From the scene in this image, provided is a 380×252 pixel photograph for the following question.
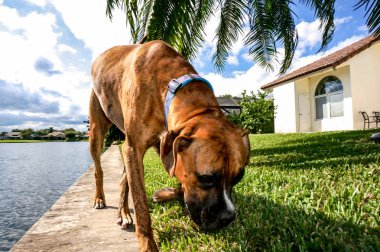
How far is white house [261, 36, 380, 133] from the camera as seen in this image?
664 inches

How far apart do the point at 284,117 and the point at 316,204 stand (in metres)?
20.0

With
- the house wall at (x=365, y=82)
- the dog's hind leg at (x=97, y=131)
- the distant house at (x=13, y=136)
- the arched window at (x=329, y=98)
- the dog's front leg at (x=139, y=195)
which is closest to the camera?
the dog's front leg at (x=139, y=195)

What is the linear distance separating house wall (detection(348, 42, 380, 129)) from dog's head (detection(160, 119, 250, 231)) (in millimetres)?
17101

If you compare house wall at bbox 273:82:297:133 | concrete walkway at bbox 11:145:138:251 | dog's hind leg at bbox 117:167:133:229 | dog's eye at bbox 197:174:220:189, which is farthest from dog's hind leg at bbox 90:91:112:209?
house wall at bbox 273:82:297:133

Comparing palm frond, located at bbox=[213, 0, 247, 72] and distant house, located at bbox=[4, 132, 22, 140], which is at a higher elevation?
palm frond, located at bbox=[213, 0, 247, 72]

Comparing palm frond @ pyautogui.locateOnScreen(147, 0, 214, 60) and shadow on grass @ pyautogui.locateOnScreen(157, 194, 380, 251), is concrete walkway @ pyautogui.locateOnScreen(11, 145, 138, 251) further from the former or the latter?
palm frond @ pyautogui.locateOnScreen(147, 0, 214, 60)

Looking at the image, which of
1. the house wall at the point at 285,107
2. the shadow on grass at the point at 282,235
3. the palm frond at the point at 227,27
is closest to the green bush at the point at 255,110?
the house wall at the point at 285,107

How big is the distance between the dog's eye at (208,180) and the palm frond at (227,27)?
681cm

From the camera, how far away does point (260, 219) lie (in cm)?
253

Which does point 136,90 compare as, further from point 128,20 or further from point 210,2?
point 210,2

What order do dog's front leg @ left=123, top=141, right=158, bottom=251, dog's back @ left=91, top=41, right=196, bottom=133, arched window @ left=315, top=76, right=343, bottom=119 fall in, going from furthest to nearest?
1. arched window @ left=315, top=76, right=343, bottom=119
2. dog's back @ left=91, top=41, right=196, bottom=133
3. dog's front leg @ left=123, top=141, right=158, bottom=251

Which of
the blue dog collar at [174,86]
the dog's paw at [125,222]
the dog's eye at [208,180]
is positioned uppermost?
the blue dog collar at [174,86]

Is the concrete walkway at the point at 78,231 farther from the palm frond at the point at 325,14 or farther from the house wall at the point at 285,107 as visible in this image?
the house wall at the point at 285,107

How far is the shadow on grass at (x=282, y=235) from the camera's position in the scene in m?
1.93
